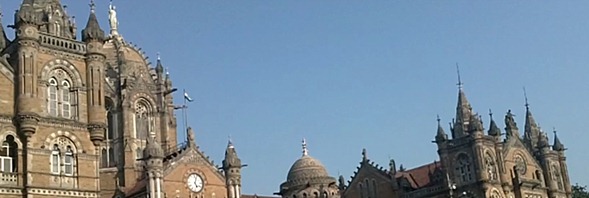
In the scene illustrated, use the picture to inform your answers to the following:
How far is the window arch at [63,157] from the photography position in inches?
1896

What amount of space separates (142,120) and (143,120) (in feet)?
0.33

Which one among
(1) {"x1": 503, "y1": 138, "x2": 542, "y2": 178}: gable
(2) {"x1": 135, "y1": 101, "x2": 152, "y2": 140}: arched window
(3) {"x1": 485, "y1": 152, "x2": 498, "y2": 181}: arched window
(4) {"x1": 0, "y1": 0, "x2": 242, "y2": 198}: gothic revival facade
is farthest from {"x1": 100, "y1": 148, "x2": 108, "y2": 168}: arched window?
(1) {"x1": 503, "y1": 138, "x2": 542, "y2": 178}: gable

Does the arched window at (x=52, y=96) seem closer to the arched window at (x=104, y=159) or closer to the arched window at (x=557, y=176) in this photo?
the arched window at (x=104, y=159)

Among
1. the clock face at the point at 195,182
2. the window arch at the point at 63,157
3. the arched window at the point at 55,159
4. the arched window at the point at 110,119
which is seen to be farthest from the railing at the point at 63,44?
the arched window at the point at 110,119

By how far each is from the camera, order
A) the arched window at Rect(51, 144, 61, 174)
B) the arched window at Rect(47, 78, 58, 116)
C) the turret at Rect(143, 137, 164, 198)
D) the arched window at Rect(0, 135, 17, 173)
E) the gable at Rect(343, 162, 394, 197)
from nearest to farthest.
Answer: the arched window at Rect(0, 135, 17, 173), the arched window at Rect(51, 144, 61, 174), the arched window at Rect(47, 78, 58, 116), the turret at Rect(143, 137, 164, 198), the gable at Rect(343, 162, 394, 197)

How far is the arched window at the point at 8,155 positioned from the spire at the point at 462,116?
44.6 metres

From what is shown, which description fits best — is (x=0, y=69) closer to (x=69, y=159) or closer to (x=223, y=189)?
(x=69, y=159)

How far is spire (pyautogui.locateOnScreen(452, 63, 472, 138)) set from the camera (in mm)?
80062

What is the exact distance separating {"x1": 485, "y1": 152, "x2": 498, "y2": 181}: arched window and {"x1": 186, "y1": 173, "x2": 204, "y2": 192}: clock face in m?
25.7

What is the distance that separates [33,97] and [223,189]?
85.4 ft

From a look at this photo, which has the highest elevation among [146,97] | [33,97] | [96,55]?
[146,97]

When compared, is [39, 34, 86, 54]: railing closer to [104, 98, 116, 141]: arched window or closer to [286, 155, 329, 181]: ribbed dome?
[104, 98, 116, 141]: arched window

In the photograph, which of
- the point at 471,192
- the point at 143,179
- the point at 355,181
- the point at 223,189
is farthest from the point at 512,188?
the point at 143,179

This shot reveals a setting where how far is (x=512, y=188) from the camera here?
260ft
